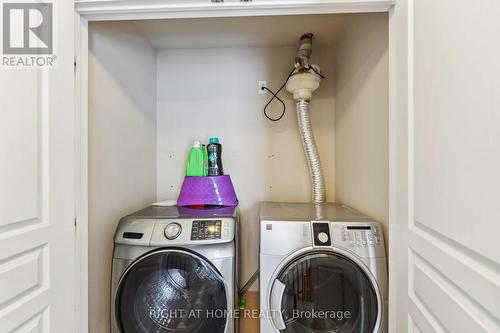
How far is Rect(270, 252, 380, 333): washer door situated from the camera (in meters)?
1.16

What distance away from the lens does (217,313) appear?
4.05ft

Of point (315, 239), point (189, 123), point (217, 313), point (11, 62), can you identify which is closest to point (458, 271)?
point (315, 239)

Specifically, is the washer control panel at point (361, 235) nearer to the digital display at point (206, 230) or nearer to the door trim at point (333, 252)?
the door trim at point (333, 252)

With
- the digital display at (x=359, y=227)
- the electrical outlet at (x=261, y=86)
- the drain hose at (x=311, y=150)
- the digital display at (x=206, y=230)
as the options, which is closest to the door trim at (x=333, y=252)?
the digital display at (x=359, y=227)

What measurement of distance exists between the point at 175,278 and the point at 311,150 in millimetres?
1217

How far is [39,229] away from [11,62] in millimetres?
560

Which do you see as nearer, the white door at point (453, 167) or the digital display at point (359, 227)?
the white door at point (453, 167)

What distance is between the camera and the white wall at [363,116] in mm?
1245

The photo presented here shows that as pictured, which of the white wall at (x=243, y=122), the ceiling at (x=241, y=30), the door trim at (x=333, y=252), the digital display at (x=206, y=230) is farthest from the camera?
the white wall at (x=243, y=122)

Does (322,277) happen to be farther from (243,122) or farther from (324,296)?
(243,122)

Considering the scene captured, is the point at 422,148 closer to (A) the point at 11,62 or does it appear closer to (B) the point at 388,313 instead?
(B) the point at 388,313

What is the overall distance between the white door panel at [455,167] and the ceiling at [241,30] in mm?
896

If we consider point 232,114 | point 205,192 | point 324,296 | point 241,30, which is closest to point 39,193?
point 205,192

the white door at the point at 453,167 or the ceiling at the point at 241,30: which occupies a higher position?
the ceiling at the point at 241,30
